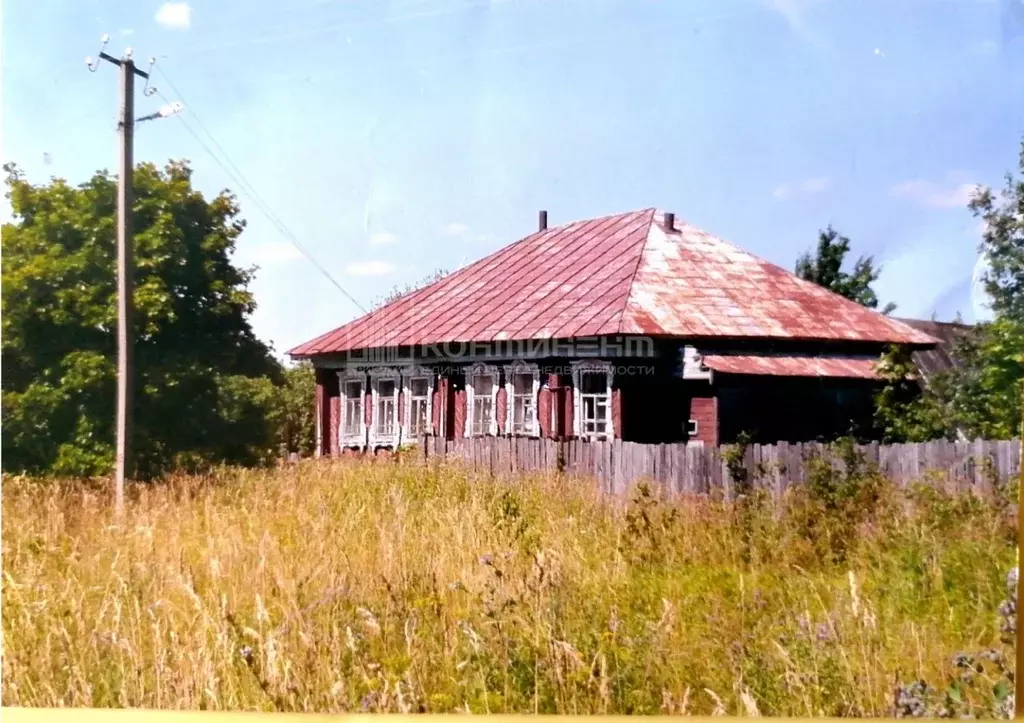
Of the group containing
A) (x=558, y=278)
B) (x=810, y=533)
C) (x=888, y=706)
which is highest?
(x=558, y=278)

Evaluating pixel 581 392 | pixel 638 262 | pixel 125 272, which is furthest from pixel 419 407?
pixel 125 272

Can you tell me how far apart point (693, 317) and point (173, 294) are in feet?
6.97

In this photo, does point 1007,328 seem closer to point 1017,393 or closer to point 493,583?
point 1017,393

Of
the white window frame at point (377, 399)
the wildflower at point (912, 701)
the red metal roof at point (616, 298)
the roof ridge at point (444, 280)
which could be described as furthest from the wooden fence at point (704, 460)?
the wildflower at point (912, 701)

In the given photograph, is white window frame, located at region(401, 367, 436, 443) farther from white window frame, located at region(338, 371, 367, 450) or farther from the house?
white window frame, located at region(338, 371, 367, 450)

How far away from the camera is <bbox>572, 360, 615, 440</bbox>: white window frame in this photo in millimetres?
3576

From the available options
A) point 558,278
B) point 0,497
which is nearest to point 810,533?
point 558,278

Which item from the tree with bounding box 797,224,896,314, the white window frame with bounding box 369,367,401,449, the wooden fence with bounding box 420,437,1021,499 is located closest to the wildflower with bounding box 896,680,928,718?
the wooden fence with bounding box 420,437,1021,499

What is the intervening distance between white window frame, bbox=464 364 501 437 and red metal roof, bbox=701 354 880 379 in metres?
0.84

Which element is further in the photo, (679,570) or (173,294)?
(173,294)

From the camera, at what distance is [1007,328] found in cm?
345

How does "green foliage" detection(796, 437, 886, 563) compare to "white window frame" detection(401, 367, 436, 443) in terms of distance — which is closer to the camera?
"green foliage" detection(796, 437, 886, 563)

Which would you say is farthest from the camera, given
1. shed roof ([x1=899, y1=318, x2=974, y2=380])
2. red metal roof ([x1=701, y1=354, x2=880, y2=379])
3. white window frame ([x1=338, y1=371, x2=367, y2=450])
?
white window frame ([x1=338, y1=371, x2=367, y2=450])

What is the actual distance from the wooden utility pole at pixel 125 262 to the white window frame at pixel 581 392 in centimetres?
180
